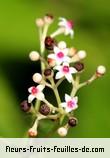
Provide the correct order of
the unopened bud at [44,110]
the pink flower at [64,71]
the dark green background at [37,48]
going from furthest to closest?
the dark green background at [37,48]
the pink flower at [64,71]
the unopened bud at [44,110]

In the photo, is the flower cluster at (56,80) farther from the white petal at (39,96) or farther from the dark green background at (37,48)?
the dark green background at (37,48)

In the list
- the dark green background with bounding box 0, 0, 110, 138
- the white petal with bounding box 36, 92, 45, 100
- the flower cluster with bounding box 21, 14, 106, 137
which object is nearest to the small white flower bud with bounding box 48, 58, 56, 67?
the flower cluster with bounding box 21, 14, 106, 137

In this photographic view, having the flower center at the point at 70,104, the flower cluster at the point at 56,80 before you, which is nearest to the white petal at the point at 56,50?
the flower cluster at the point at 56,80

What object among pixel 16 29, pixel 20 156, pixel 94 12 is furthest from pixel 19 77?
pixel 20 156

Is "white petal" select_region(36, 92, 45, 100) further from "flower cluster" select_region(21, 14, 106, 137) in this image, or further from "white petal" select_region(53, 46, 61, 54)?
"white petal" select_region(53, 46, 61, 54)

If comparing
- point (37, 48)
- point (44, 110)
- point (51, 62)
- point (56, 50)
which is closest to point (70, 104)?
point (44, 110)

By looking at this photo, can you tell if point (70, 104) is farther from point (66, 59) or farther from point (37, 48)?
point (37, 48)
